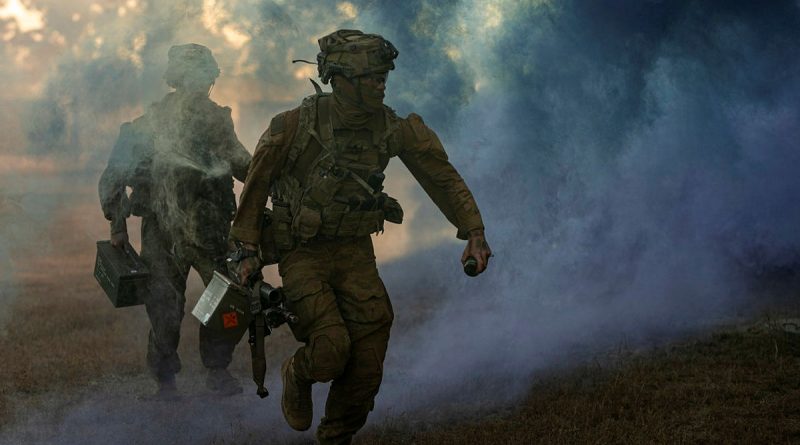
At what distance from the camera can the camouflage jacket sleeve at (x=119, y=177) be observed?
8.42 m

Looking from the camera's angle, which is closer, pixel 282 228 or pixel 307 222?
pixel 307 222

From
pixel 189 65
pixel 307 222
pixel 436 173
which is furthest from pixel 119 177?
pixel 436 173

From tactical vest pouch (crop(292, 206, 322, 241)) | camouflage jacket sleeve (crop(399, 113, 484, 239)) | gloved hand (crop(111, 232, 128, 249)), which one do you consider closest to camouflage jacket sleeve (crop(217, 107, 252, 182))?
gloved hand (crop(111, 232, 128, 249))

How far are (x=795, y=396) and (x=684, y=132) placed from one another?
A: 4.56 metres

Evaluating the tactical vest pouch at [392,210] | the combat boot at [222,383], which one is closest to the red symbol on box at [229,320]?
the tactical vest pouch at [392,210]

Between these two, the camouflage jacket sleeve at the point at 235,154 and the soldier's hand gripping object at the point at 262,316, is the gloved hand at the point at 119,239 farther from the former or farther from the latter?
the soldier's hand gripping object at the point at 262,316

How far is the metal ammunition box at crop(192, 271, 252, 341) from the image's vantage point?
6027 mm

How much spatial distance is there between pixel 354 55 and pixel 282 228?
1.16 meters

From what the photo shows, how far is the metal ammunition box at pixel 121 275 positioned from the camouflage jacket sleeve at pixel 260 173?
2.02 meters

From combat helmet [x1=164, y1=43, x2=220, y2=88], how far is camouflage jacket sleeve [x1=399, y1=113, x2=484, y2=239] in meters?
2.82

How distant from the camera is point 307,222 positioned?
6059 mm

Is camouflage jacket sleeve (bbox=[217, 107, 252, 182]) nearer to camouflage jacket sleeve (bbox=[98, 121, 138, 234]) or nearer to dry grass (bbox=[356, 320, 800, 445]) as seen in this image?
camouflage jacket sleeve (bbox=[98, 121, 138, 234])

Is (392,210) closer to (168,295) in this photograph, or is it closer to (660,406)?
(660,406)

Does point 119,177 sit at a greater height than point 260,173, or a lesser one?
greater
